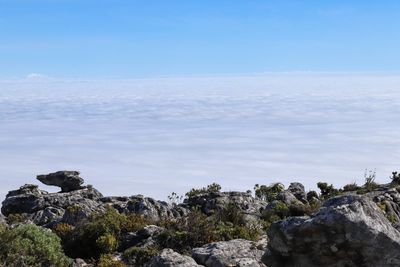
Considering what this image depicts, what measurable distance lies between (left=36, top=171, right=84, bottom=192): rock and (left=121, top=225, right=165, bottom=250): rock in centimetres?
1458

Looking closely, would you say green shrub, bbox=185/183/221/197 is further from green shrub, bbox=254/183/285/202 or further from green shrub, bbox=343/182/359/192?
green shrub, bbox=343/182/359/192

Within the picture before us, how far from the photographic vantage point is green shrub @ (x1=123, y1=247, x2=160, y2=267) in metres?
16.0

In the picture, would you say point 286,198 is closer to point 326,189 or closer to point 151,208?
point 326,189

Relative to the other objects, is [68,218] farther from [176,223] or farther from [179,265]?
[179,265]

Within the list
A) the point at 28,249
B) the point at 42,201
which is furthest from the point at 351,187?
the point at 28,249

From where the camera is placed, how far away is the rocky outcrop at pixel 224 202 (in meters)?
24.7

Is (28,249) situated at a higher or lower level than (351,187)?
higher

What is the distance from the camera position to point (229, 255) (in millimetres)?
13930

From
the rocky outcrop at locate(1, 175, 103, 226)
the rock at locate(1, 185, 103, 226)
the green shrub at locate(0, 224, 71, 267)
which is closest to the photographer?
the green shrub at locate(0, 224, 71, 267)

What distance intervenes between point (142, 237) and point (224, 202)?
24.9 feet

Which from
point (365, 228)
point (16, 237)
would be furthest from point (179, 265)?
point (16, 237)

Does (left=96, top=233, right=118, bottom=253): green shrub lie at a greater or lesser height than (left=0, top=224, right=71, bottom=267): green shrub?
lesser

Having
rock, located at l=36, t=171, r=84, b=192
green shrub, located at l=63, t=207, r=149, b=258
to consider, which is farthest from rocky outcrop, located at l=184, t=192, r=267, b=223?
rock, located at l=36, t=171, r=84, b=192

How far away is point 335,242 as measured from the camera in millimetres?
11508
